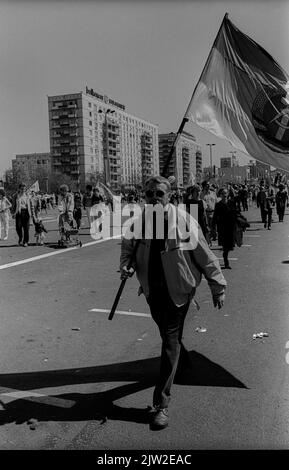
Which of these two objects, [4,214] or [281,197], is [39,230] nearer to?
[4,214]

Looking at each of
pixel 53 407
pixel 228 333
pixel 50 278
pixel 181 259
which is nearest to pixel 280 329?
pixel 228 333

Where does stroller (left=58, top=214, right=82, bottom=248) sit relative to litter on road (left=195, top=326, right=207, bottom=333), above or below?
above

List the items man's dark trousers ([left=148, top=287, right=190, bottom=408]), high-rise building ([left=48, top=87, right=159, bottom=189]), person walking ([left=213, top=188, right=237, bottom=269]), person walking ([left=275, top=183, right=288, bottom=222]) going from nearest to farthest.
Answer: man's dark trousers ([left=148, top=287, right=190, bottom=408]) < person walking ([left=213, top=188, right=237, bottom=269]) < person walking ([left=275, top=183, right=288, bottom=222]) < high-rise building ([left=48, top=87, right=159, bottom=189])

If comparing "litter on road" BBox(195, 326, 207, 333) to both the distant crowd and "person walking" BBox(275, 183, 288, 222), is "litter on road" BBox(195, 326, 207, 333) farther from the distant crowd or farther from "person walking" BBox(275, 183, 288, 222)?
"person walking" BBox(275, 183, 288, 222)

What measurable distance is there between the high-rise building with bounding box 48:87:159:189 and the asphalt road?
Result: 137 metres

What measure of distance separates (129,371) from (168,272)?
1.39 metres

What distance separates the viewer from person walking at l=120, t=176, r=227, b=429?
3.85m

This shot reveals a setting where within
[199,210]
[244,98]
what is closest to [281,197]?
[199,210]

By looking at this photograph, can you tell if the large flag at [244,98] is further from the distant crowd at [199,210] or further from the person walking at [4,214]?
the person walking at [4,214]

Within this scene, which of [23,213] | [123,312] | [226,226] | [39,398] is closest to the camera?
[39,398]

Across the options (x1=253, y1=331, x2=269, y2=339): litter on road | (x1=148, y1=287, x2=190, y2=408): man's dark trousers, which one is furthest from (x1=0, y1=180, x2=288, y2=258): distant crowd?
(x1=253, y1=331, x2=269, y2=339): litter on road

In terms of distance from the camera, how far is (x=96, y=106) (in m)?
157

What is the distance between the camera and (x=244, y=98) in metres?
5.75

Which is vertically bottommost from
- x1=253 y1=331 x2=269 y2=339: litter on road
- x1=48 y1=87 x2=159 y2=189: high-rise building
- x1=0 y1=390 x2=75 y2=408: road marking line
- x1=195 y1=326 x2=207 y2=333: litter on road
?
x1=0 y1=390 x2=75 y2=408: road marking line
